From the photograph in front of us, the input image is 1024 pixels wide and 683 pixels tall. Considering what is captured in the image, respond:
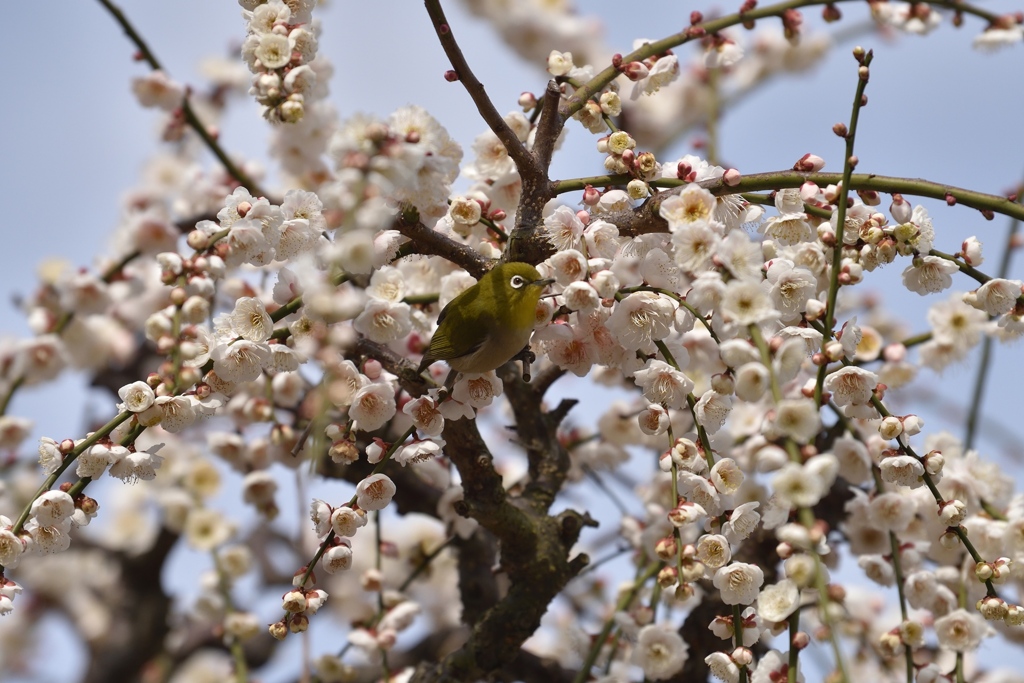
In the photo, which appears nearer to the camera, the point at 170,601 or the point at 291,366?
the point at 291,366

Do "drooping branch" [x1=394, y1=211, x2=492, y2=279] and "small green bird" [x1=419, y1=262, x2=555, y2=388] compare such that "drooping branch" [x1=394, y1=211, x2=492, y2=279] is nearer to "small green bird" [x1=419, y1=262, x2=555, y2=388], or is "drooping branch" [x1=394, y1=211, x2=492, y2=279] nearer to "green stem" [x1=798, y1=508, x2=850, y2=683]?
"small green bird" [x1=419, y1=262, x2=555, y2=388]

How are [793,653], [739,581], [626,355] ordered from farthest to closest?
[626,355] → [739,581] → [793,653]

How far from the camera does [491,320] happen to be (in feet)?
4.27

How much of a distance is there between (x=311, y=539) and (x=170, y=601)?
601 mm

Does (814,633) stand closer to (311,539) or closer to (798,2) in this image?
(798,2)

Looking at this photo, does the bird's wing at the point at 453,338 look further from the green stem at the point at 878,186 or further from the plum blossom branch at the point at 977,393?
Result: the plum blossom branch at the point at 977,393

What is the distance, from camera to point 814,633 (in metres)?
1.90

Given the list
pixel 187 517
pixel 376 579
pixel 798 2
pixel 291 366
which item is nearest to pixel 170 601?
pixel 187 517

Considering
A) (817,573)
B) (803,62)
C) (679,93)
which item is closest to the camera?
(817,573)

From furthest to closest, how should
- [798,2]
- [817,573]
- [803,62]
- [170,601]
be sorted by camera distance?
[803,62] < [170,601] < [798,2] < [817,573]

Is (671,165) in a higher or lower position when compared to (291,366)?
higher

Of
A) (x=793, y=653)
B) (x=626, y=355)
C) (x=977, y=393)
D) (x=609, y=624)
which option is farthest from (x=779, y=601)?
(x=977, y=393)

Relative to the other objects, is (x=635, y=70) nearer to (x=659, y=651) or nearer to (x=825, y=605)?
(x=825, y=605)

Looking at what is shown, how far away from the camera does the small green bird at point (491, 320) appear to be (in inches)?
51.1
